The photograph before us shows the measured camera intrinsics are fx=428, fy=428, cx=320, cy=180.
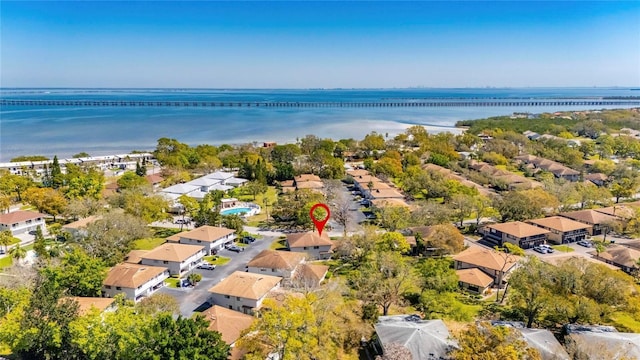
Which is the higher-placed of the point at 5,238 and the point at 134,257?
the point at 5,238

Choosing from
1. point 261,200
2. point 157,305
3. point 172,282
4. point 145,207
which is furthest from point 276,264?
point 261,200

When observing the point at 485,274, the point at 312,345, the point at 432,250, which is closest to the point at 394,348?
the point at 312,345

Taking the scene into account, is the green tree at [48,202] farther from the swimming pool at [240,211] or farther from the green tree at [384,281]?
the green tree at [384,281]

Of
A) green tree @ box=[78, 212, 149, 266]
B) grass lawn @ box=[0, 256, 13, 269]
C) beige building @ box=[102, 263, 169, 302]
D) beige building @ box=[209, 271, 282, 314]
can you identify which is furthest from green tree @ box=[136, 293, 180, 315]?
grass lawn @ box=[0, 256, 13, 269]

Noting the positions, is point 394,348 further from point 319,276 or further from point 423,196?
point 423,196

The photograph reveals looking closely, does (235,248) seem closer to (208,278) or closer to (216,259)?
(216,259)
